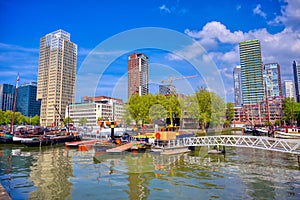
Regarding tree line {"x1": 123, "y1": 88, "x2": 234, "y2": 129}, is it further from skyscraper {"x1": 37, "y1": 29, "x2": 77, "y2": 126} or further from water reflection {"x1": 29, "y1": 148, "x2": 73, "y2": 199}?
skyscraper {"x1": 37, "y1": 29, "x2": 77, "y2": 126}

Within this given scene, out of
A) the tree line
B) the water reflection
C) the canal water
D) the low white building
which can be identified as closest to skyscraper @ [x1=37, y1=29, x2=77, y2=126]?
the low white building

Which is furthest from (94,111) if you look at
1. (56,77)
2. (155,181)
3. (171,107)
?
(155,181)

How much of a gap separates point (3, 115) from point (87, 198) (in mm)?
116749

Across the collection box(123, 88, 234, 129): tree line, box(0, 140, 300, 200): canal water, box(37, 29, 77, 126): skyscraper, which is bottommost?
box(0, 140, 300, 200): canal water

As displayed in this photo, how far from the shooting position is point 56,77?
6368 inches

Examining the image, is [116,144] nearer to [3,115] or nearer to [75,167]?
[75,167]

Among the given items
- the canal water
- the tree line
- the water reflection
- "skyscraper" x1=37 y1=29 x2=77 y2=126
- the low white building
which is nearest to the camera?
the water reflection

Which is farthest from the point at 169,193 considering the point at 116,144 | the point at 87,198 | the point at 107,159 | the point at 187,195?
the point at 116,144

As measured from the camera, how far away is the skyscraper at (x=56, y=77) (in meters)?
161

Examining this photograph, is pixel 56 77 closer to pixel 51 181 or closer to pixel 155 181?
pixel 51 181

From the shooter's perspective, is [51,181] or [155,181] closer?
[51,181]

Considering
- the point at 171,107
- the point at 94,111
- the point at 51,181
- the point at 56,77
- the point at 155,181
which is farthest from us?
the point at 56,77

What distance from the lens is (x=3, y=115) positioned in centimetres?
10656

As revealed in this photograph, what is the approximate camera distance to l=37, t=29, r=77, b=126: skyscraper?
528 ft
